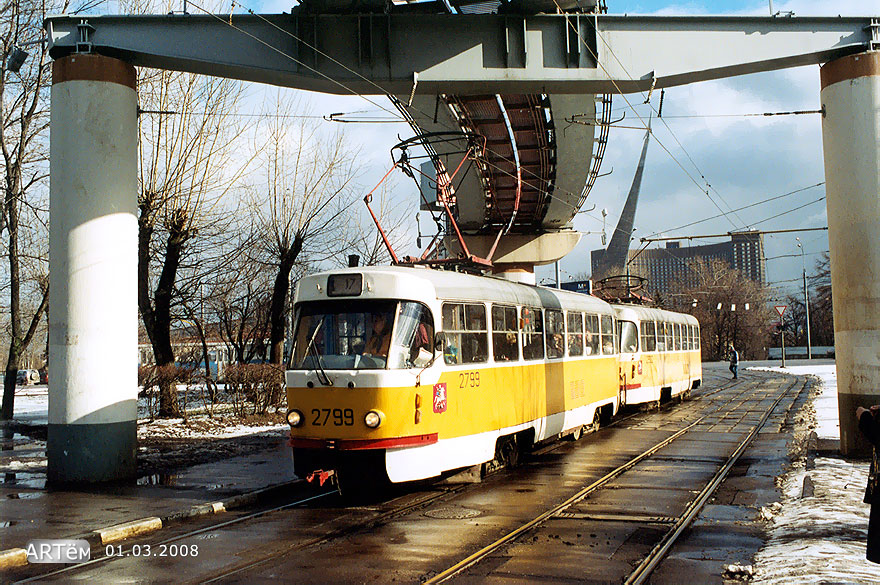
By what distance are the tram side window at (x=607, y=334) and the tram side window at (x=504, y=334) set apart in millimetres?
6075

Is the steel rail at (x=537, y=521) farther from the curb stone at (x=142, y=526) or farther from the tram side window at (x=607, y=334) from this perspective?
the tram side window at (x=607, y=334)

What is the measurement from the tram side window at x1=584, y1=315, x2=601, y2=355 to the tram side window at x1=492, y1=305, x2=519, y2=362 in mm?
4481

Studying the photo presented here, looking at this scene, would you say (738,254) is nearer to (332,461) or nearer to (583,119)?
(583,119)

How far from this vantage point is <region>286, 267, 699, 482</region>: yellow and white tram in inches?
376

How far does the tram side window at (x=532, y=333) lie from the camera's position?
12.9 metres

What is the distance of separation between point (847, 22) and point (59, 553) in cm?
1299

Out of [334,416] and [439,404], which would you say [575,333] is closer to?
[439,404]

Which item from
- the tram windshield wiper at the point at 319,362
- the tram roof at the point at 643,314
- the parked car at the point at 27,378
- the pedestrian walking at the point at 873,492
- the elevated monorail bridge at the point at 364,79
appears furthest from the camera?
the parked car at the point at 27,378

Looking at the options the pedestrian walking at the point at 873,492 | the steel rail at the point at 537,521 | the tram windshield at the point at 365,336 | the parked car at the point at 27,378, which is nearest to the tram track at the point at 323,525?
the steel rail at the point at 537,521

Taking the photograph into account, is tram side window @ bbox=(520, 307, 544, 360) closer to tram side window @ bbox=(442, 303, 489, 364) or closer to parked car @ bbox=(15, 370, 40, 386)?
tram side window @ bbox=(442, 303, 489, 364)

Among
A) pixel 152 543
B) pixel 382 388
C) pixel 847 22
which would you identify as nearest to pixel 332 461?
pixel 382 388

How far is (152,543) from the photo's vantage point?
26.1 feet

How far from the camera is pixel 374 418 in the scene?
9414 mm

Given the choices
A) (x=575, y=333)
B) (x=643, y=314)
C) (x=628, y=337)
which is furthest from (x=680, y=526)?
(x=643, y=314)
